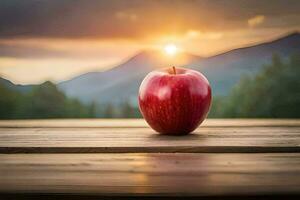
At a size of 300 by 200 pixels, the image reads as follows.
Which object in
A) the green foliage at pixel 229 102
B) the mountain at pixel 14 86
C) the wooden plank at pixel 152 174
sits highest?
the mountain at pixel 14 86

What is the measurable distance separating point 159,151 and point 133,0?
925 mm

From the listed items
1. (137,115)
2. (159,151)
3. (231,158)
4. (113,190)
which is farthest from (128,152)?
(137,115)

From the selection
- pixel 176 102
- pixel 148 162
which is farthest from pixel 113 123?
pixel 148 162

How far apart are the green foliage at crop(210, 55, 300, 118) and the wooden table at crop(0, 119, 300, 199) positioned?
0.51 m

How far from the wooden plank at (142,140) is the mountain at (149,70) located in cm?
54

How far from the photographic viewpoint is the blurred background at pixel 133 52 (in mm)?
1776

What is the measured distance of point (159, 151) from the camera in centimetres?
93

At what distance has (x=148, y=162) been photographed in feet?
2.65

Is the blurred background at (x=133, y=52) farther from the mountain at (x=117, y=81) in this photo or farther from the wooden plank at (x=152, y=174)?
the wooden plank at (x=152, y=174)

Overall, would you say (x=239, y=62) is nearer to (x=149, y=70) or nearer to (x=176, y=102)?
(x=149, y=70)

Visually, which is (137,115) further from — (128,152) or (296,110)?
(128,152)

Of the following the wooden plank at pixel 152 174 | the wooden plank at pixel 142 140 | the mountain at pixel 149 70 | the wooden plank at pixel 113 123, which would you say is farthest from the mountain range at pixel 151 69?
the wooden plank at pixel 152 174

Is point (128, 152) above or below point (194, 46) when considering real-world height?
below

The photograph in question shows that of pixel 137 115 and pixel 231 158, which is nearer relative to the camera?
pixel 231 158
